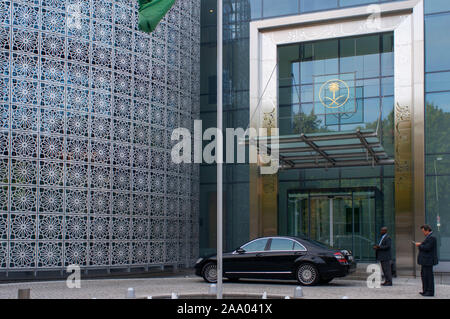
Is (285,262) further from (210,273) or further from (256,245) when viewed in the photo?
(210,273)

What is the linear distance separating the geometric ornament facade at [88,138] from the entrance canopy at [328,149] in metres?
4.22

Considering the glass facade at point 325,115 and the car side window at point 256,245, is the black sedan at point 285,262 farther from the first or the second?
the glass facade at point 325,115

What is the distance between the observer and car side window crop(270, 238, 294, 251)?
16.5 meters

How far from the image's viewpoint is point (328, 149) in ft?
65.4

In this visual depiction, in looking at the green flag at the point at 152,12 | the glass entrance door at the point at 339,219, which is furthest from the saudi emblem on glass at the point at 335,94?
the green flag at the point at 152,12

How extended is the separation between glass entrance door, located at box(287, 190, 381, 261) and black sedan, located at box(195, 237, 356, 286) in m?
5.45

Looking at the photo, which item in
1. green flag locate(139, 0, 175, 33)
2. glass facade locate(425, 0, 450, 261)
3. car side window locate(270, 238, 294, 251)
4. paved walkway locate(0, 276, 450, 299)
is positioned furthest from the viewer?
glass facade locate(425, 0, 450, 261)

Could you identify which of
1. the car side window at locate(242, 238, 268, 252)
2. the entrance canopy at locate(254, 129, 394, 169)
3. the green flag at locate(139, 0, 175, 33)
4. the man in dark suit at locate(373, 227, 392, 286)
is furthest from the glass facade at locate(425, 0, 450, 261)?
the green flag at locate(139, 0, 175, 33)

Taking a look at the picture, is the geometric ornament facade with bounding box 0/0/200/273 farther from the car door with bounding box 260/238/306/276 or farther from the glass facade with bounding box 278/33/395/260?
the car door with bounding box 260/238/306/276

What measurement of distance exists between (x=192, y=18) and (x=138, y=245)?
9.97 metres

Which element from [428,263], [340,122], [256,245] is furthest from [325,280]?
[340,122]

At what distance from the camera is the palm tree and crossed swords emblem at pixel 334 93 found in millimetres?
21750
